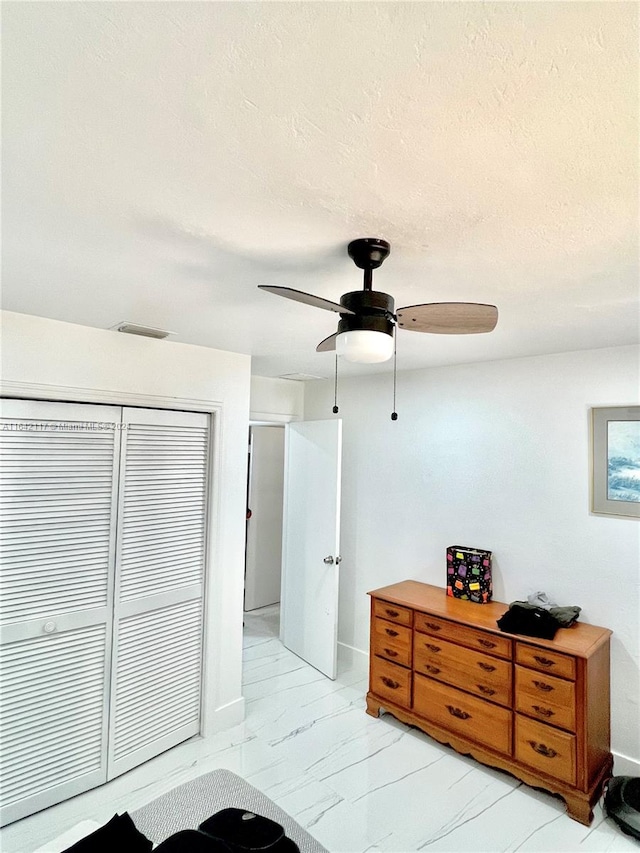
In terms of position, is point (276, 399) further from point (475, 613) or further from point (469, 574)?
point (475, 613)

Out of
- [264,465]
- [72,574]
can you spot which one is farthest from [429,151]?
[264,465]

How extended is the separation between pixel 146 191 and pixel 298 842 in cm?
197

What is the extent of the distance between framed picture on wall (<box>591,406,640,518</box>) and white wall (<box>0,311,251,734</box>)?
85.5 inches

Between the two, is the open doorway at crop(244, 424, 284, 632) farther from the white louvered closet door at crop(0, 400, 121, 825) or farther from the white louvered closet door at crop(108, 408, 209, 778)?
the white louvered closet door at crop(0, 400, 121, 825)

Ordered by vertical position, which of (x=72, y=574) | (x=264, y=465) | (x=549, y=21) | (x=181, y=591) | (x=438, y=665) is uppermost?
(x=549, y=21)

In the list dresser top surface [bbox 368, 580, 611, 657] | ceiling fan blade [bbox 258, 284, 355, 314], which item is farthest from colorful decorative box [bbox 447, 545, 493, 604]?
ceiling fan blade [bbox 258, 284, 355, 314]

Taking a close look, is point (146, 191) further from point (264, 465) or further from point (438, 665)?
point (264, 465)

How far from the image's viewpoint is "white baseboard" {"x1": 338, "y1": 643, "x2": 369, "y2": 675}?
389 cm

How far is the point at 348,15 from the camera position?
0.68 metres

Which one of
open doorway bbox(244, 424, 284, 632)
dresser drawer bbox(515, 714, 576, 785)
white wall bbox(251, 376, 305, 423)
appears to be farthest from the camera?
open doorway bbox(244, 424, 284, 632)

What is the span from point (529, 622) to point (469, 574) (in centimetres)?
60

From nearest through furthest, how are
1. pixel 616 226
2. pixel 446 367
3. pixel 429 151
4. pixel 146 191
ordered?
pixel 429 151, pixel 146 191, pixel 616 226, pixel 446 367

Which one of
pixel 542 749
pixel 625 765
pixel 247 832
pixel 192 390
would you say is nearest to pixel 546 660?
pixel 542 749

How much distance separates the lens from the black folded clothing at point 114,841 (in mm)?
1231
